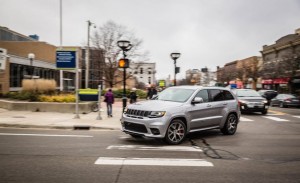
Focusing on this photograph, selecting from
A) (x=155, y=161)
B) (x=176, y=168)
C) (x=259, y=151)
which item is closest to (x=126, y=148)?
(x=155, y=161)

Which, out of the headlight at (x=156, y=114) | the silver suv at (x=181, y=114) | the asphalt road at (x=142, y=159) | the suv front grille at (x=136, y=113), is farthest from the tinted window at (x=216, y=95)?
the suv front grille at (x=136, y=113)

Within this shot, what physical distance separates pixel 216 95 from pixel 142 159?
4.71 m

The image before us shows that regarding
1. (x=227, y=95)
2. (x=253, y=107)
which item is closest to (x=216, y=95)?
(x=227, y=95)

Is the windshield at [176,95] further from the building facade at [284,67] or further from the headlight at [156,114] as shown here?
the building facade at [284,67]

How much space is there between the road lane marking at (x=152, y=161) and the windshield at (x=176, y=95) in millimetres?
2875

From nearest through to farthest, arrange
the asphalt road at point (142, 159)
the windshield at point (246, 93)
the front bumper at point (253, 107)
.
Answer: the asphalt road at point (142, 159) < the front bumper at point (253, 107) < the windshield at point (246, 93)

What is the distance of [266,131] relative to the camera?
11320 millimetres

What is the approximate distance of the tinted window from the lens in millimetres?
9812

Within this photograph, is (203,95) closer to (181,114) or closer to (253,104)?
(181,114)

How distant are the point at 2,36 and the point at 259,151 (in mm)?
68949

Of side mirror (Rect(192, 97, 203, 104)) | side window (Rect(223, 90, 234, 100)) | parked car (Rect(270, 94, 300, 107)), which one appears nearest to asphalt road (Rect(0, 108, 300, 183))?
side mirror (Rect(192, 97, 203, 104))

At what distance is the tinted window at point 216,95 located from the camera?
9.81 m

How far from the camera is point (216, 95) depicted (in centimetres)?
996

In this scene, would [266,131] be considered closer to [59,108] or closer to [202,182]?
[202,182]
